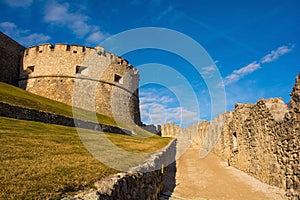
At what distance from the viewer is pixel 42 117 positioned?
1103 cm

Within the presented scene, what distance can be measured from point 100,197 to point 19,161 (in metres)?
2.27

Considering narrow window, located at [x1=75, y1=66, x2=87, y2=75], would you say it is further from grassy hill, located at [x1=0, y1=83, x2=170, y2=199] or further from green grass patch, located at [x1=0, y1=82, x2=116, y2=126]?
grassy hill, located at [x1=0, y1=83, x2=170, y2=199]

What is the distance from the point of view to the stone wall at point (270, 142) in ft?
24.3

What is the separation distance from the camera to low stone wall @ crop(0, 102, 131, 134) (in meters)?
9.55

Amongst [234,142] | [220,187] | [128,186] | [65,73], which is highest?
[65,73]

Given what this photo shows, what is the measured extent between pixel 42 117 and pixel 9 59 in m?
17.3

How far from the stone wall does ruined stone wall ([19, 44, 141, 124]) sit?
15644mm

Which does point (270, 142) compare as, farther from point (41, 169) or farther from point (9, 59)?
point (9, 59)

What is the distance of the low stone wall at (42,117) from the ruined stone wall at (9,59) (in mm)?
15367

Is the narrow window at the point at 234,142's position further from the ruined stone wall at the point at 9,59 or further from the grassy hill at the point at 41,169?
the ruined stone wall at the point at 9,59

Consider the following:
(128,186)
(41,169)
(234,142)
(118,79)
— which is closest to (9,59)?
(118,79)

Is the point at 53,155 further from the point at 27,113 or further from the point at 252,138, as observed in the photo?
the point at 252,138

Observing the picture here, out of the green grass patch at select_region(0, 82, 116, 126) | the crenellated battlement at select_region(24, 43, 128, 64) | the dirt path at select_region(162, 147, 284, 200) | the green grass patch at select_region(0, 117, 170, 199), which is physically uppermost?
the crenellated battlement at select_region(24, 43, 128, 64)

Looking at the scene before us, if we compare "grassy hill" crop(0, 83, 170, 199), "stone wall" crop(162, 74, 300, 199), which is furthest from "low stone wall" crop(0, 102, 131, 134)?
"stone wall" crop(162, 74, 300, 199)
